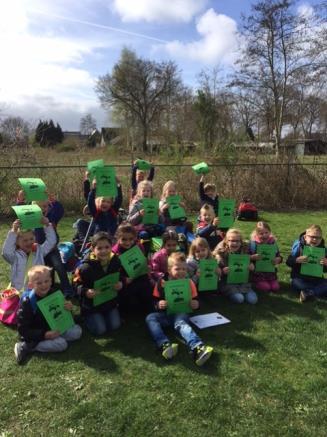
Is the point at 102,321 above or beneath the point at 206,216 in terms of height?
beneath

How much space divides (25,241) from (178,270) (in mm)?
1841

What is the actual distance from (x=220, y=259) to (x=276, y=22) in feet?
64.8

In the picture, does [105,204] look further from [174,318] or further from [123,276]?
[174,318]

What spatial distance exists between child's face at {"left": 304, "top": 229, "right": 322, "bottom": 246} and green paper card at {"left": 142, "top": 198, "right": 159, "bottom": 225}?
2.35 metres

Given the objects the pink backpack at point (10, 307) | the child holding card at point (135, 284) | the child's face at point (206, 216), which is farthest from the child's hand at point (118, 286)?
the child's face at point (206, 216)

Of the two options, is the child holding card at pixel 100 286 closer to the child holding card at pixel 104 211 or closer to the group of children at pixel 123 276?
the group of children at pixel 123 276

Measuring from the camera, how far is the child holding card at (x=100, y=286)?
447cm

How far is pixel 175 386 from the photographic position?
3510 mm

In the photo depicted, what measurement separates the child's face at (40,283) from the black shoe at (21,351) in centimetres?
53

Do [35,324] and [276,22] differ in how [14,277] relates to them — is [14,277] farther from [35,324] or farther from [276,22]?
[276,22]

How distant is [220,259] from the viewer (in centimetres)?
546

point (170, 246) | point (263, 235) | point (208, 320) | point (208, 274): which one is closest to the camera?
point (208, 320)

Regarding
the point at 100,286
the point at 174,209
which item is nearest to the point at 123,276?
the point at 100,286

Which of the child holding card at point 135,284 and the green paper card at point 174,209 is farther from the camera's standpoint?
the green paper card at point 174,209
